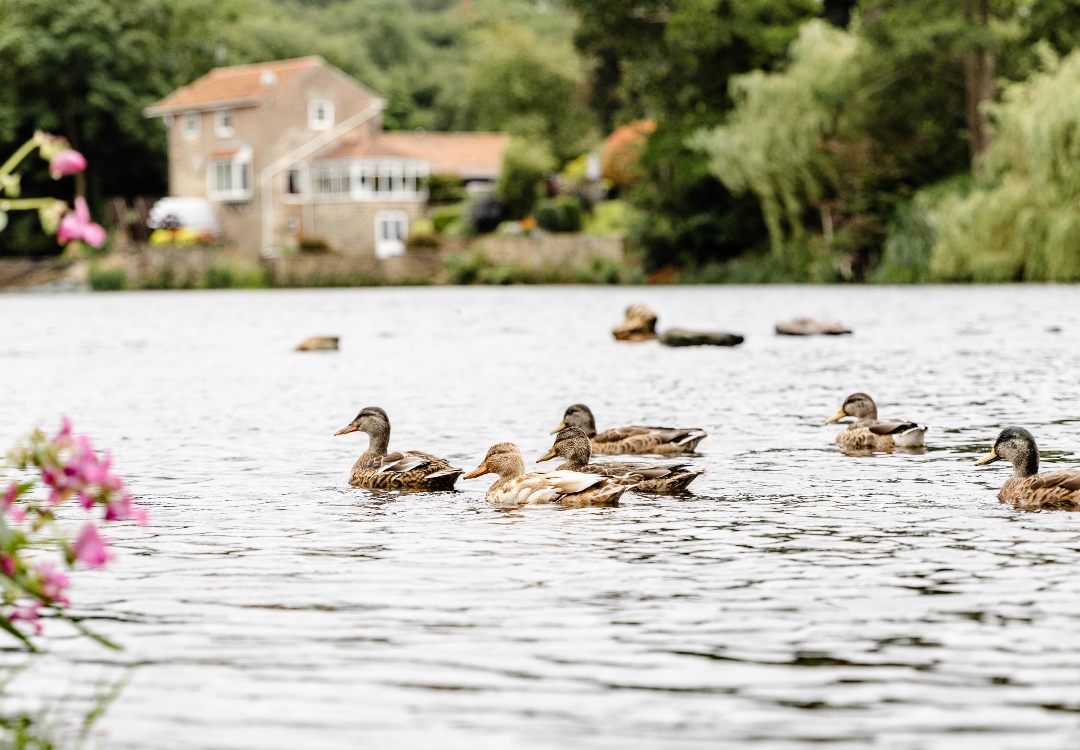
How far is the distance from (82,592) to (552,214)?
69.5 m

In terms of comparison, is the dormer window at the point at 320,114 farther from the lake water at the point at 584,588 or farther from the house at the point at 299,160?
the lake water at the point at 584,588

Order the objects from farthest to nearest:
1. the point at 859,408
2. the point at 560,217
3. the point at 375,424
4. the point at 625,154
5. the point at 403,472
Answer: the point at 560,217 → the point at 625,154 → the point at 859,408 → the point at 375,424 → the point at 403,472

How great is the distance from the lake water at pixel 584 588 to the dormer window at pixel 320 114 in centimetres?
7588

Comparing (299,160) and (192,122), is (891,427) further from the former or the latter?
(192,122)

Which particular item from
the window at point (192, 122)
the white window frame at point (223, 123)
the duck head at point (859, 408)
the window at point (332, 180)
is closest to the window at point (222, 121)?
the white window frame at point (223, 123)

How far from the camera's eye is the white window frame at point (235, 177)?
316 ft

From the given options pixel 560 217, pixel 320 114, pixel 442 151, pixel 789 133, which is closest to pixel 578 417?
pixel 789 133

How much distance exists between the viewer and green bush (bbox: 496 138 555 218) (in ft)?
265

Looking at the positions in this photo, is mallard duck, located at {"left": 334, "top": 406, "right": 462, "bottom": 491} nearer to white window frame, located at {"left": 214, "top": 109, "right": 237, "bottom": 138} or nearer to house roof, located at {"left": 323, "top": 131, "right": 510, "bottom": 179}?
house roof, located at {"left": 323, "top": 131, "right": 510, "bottom": 179}

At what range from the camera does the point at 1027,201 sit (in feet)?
165

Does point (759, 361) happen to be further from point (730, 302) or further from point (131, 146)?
point (131, 146)

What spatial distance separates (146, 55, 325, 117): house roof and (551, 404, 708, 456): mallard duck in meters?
80.9

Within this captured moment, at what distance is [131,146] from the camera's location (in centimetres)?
10100

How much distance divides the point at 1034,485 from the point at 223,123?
292 ft
